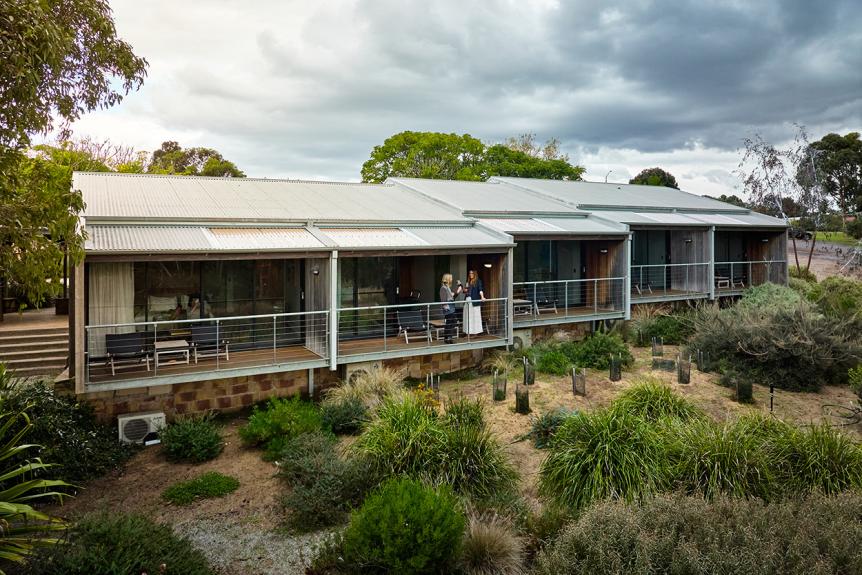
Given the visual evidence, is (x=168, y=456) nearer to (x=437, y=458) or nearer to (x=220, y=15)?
(x=437, y=458)

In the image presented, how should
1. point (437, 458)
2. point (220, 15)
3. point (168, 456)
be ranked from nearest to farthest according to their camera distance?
1. point (437, 458)
2. point (168, 456)
3. point (220, 15)

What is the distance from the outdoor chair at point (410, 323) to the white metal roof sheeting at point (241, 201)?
8.62ft

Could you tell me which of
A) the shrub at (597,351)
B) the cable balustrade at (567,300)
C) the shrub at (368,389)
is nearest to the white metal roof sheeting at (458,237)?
the cable balustrade at (567,300)

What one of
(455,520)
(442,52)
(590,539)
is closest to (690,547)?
(590,539)

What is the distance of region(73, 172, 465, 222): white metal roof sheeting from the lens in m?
12.4

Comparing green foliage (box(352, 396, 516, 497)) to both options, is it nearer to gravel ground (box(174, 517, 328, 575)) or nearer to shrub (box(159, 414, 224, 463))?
gravel ground (box(174, 517, 328, 575))

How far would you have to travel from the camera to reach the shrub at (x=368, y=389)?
11266 mm

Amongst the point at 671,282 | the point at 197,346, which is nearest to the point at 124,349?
the point at 197,346

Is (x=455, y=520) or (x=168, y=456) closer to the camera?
(x=455, y=520)

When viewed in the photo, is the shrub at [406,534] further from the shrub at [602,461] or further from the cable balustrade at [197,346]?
the cable balustrade at [197,346]

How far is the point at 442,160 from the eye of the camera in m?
37.4

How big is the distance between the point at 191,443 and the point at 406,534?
5.81 meters

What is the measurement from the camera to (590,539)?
527 cm

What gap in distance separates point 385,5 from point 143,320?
10.4 meters
